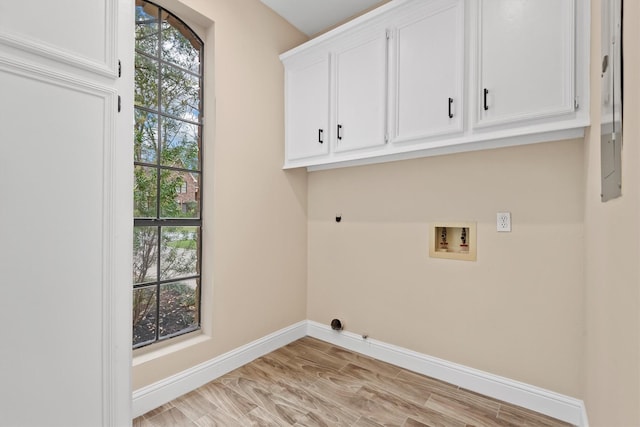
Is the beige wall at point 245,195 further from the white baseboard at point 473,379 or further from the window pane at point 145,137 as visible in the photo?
the white baseboard at point 473,379

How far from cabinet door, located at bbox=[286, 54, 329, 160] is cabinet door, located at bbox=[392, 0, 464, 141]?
57 cm

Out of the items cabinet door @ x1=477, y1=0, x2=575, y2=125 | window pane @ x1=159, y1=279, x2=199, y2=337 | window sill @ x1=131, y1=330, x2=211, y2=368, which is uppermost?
cabinet door @ x1=477, y1=0, x2=575, y2=125

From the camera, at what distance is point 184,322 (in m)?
2.07

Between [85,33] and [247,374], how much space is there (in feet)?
6.74

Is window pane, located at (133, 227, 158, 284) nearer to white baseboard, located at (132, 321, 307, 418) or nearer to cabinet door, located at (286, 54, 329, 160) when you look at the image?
white baseboard, located at (132, 321, 307, 418)

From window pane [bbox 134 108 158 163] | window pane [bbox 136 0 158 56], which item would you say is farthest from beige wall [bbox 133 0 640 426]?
window pane [bbox 134 108 158 163]

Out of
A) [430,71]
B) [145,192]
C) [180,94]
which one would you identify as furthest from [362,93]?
[145,192]

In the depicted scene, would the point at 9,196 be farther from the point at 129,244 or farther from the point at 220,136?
the point at 220,136

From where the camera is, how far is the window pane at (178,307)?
6.40 ft

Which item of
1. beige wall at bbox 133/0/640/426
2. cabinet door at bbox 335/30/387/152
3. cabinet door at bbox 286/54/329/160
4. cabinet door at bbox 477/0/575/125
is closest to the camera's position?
cabinet door at bbox 477/0/575/125

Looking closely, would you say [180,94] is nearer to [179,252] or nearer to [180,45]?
[180,45]

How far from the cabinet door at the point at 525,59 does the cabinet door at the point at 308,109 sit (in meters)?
1.07

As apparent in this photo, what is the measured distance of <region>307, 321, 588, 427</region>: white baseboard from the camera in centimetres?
166

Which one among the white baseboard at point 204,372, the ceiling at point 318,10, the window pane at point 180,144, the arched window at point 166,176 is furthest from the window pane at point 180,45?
the white baseboard at point 204,372
